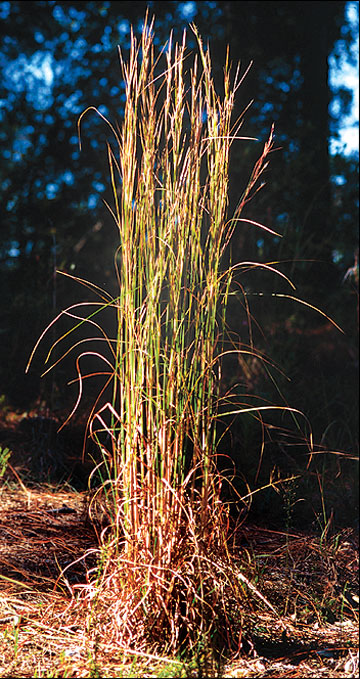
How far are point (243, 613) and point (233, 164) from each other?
10.4ft

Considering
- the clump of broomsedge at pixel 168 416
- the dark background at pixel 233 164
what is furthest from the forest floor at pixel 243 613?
the dark background at pixel 233 164

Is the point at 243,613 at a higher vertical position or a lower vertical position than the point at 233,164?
lower

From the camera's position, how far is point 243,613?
131cm

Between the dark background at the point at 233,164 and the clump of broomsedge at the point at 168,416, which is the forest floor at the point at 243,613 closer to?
the clump of broomsedge at the point at 168,416

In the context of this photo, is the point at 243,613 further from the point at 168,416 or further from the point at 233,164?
the point at 233,164

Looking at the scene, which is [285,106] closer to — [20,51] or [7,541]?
[20,51]

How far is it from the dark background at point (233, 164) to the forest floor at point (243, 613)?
4.74 feet

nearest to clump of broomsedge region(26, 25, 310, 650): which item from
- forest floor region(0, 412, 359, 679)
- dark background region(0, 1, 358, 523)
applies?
forest floor region(0, 412, 359, 679)

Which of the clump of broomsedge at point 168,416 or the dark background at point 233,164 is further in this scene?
the dark background at point 233,164

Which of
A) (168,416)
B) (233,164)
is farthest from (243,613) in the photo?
(233,164)

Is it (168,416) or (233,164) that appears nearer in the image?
(168,416)

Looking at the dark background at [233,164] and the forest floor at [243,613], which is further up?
the dark background at [233,164]

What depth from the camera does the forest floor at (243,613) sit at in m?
1.18

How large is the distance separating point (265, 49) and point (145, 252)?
3.63 metres
